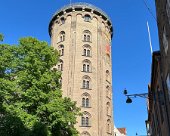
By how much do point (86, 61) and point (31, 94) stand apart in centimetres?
2480

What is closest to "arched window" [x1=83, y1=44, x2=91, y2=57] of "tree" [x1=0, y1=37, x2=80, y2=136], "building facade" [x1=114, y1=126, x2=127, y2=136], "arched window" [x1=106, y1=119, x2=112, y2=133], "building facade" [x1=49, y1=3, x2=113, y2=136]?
"building facade" [x1=49, y1=3, x2=113, y2=136]

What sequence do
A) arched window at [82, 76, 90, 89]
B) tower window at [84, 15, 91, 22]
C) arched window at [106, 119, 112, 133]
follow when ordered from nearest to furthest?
arched window at [106, 119, 112, 133] → arched window at [82, 76, 90, 89] → tower window at [84, 15, 91, 22]

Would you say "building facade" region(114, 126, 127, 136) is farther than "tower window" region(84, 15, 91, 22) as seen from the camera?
Yes

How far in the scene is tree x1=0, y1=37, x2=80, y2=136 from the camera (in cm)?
1864

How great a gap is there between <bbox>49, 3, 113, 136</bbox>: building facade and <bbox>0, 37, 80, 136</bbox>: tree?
60.3 feet

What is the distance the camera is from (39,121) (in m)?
19.1

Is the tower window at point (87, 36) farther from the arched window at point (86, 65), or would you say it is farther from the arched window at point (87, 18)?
the arched window at point (86, 65)

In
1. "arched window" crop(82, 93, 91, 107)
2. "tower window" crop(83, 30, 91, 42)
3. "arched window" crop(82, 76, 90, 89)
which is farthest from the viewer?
"tower window" crop(83, 30, 91, 42)

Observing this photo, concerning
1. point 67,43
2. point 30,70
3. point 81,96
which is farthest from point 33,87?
point 67,43

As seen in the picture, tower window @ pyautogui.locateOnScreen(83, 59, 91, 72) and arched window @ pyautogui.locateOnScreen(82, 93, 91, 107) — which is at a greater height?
tower window @ pyautogui.locateOnScreen(83, 59, 91, 72)

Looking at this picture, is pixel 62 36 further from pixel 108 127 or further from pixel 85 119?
pixel 108 127

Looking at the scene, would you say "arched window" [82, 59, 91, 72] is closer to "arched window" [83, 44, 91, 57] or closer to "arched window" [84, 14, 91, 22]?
"arched window" [83, 44, 91, 57]

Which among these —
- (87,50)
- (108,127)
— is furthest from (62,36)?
(108,127)

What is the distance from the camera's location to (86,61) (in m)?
43.9
